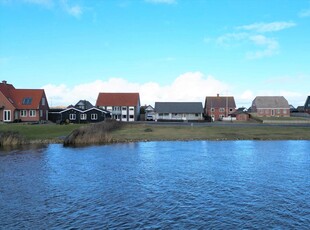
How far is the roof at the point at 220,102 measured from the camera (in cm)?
10257

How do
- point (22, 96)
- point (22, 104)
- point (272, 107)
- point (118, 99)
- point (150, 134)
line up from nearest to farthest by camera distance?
point (150, 134), point (22, 104), point (22, 96), point (118, 99), point (272, 107)

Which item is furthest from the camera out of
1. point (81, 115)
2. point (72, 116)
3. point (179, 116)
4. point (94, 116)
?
point (179, 116)

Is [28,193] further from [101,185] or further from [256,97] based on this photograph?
[256,97]

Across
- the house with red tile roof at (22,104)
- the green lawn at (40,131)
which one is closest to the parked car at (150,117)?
the house with red tile roof at (22,104)

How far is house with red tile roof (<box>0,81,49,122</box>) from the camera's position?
225 ft

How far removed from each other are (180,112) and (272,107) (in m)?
34.6

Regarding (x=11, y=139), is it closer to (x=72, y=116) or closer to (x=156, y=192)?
(x=156, y=192)

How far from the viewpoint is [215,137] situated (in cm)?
4894

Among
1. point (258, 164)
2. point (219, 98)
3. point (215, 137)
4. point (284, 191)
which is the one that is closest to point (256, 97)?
point (219, 98)

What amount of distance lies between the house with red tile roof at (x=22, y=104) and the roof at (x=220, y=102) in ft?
166

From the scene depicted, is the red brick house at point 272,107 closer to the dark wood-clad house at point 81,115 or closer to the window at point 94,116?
the dark wood-clad house at point 81,115

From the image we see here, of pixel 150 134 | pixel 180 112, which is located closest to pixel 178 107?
pixel 180 112

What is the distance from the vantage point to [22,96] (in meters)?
73.6

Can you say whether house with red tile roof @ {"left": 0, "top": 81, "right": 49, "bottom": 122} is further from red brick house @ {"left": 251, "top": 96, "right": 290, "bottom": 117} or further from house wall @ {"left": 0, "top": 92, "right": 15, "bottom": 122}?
red brick house @ {"left": 251, "top": 96, "right": 290, "bottom": 117}
